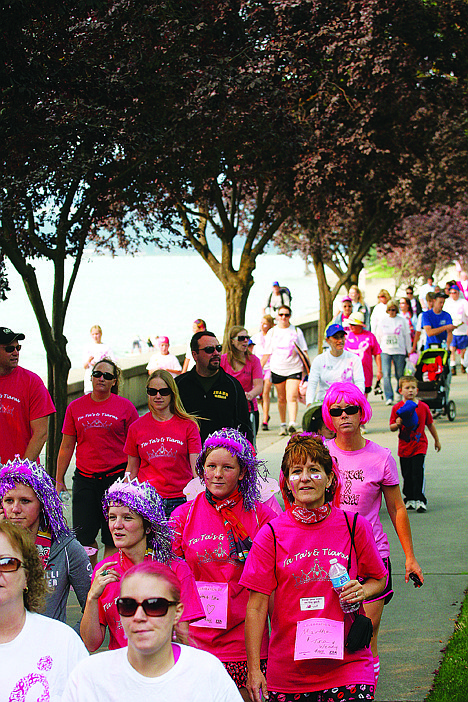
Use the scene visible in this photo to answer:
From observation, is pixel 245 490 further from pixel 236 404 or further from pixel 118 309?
pixel 118 309

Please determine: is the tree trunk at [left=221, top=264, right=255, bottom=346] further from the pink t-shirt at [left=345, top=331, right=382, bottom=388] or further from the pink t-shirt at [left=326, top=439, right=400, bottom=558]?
the pink t-shirt at [left=326, top=439, right=400, bottom=558]

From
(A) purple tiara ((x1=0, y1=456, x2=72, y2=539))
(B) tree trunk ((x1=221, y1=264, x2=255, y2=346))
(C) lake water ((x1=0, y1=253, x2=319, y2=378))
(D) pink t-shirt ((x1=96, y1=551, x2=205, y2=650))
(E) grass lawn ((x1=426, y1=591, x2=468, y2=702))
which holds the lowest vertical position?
(E) grass lawn ((x1=426, y1=591, x2=468, y2=702))

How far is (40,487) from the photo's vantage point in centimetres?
438

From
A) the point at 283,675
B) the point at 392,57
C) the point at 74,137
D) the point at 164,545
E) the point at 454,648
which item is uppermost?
the point at 392,57

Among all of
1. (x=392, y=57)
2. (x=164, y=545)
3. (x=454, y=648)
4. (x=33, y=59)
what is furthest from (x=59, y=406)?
Result: (x=392, y=57)

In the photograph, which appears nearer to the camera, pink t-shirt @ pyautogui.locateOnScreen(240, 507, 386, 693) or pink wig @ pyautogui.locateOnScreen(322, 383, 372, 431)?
pink t-shirt @ pyautogui.locateOnScreen(240, 507, 386, 693)

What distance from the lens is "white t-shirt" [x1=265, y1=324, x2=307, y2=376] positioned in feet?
48.4

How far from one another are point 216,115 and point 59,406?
13.4ft

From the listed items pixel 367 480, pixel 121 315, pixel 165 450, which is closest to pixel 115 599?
pixel 367 480

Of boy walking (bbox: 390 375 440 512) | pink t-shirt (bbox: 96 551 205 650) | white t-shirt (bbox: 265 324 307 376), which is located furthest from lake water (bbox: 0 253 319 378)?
pink t-shirt (bbox: 96 551 205 650)

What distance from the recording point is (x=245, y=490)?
15.5 feet

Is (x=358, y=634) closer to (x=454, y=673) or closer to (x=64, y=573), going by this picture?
(x=64, y=573)

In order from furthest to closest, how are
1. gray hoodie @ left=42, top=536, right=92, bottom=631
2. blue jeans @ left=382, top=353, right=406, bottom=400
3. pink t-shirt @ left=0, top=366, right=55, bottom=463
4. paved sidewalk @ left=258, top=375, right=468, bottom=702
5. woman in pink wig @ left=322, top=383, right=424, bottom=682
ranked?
blue jeans @ left=382, top=353, right=406, bottom=400, pink t-shirt @ left=0, top=366, right=55, bottom=463, paved sidewalk @ left=258, top=375, right=468, bottom=702, woman in pink wig @ left=322, top=383, right=424, bottom=682, gray hoodie @ left=42, top=536, right=92, bottom=631

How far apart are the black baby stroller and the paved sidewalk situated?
2227 millimetres
